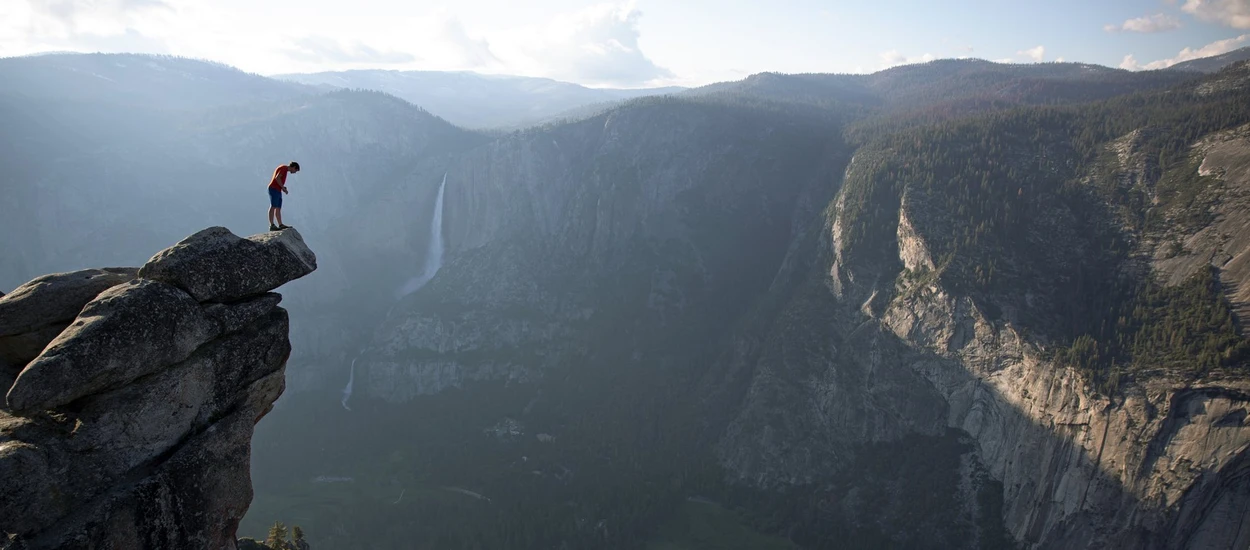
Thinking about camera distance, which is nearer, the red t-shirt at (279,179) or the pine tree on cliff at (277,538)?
the red t-shirt at (279,179)

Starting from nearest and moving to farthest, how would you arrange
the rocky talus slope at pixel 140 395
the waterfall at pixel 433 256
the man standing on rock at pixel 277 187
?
the rocky talus slope at pixel 140 395 < the man standing on rock at pixel 277 187 < the waterfall at pixel 433 256

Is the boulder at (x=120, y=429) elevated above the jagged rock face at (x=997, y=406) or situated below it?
above

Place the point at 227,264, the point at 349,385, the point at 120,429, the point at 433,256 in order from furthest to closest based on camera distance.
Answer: the point at 433,256, the point at 349,385, the point at 227,264, the point at 120,429

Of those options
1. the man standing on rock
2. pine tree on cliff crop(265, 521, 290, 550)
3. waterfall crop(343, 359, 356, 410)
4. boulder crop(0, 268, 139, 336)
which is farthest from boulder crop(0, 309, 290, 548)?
waterfall crop(343, 359, 356, 410)

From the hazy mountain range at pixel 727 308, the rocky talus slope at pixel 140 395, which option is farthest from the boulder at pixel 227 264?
the hazy mountain range at pixel 727 308

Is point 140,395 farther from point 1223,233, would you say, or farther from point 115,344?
point 1223,233

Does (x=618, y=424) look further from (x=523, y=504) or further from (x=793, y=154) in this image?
(x=793, y=154)

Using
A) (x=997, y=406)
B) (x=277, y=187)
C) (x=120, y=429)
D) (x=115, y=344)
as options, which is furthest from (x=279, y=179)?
(x=997, y=406)

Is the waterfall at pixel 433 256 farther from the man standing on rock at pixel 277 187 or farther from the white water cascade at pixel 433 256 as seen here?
the man standing on rock at pixel 277 187
